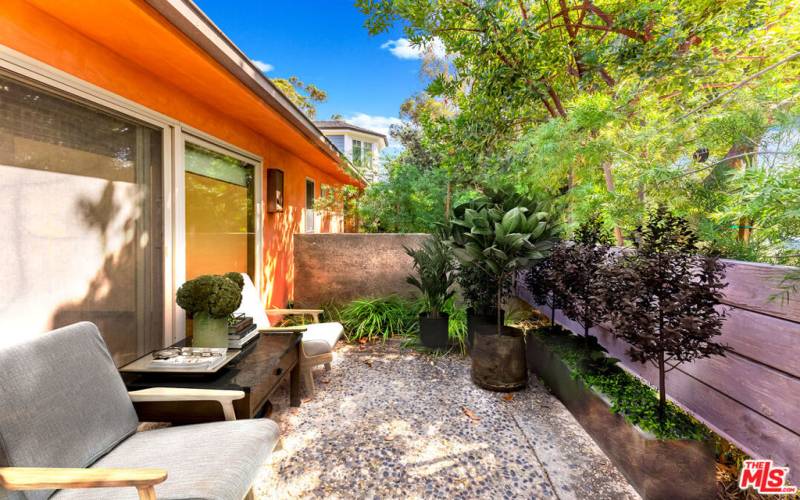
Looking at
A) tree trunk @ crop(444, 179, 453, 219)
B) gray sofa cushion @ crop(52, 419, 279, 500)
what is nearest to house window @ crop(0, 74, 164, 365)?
gray sofa cushion @ crop(52, 419, 279, 500)

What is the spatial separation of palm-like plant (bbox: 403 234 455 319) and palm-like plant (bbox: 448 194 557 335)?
0.98 meters

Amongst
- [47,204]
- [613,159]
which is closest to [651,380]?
[613,159]

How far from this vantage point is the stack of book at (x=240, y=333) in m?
2.60

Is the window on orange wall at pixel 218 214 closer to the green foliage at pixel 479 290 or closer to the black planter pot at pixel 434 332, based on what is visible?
the black planter pot at pixel 434 332

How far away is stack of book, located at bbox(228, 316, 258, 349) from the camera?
8.54 feet

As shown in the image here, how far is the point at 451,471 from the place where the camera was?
6.98ft

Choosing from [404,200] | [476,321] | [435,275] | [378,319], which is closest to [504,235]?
[476,321]

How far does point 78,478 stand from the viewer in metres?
1.15

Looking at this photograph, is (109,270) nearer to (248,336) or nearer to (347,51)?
(248,336)

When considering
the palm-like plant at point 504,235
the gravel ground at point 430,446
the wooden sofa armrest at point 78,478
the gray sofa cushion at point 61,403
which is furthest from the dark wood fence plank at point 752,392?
the gray sofa cushion at point 61,403

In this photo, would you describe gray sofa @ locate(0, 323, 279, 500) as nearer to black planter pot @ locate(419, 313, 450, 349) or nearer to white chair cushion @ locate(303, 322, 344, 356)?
white chair cushion @ locate(303, 322, 344, 356)

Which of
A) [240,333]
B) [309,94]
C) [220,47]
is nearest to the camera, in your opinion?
[220,47]

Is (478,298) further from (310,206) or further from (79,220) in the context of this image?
(310,206)

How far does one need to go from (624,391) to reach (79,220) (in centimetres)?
374
